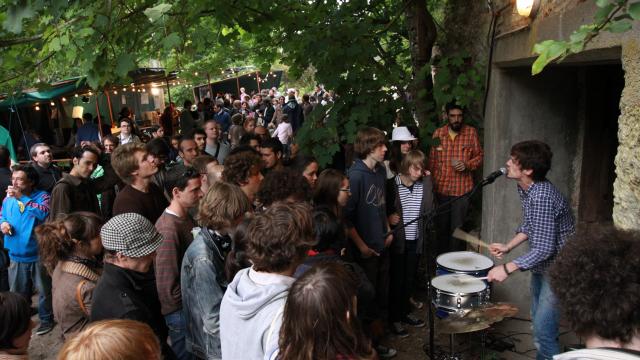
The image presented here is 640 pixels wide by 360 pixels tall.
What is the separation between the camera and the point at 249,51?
315 inches

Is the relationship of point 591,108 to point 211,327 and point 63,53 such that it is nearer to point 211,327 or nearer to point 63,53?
point 211,327

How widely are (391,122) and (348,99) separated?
2.31 ft

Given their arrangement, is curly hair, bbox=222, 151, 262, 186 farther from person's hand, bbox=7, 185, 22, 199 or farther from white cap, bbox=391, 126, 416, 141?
person's hand, bbox=7, 185, 22, 199

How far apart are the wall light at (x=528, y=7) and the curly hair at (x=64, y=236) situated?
382 centimetres

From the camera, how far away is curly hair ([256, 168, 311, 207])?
3.56m

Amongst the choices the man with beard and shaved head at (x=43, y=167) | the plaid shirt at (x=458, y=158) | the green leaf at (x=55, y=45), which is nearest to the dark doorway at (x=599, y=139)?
the plaid shirt at (x=458, y=158)

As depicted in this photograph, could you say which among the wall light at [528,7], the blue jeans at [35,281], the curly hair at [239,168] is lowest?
the blue jeans at [35,281]

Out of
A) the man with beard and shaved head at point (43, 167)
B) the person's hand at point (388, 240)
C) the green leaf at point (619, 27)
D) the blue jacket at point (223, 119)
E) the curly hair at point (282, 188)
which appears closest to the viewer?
the green leaf at point (619, 27)

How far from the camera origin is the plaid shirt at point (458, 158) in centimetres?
607

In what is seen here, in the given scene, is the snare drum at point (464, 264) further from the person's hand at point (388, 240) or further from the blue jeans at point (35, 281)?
the blue jeans at point (35, 281)

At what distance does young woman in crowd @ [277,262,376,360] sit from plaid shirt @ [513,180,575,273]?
2.33 metres

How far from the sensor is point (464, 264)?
14.8ft

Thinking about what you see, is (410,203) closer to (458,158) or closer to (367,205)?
(367,205)

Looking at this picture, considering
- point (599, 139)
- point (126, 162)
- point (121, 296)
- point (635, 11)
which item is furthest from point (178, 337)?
point (599, 139)
